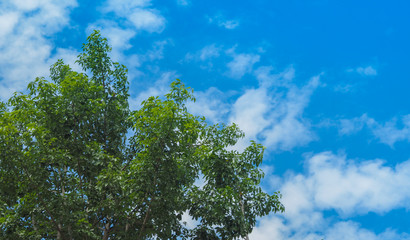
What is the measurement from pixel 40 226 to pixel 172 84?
6795 millimetres

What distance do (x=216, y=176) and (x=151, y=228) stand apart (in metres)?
3.09

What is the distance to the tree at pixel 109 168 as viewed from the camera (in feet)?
38.0

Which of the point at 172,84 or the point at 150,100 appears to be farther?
the point at 172,84

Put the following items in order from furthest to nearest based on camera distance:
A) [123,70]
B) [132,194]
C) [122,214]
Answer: [123,70]
[122,214]
[132,194]

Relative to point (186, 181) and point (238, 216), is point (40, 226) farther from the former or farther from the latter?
point (238, 216)

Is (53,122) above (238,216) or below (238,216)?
above

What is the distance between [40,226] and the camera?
13.1 meters

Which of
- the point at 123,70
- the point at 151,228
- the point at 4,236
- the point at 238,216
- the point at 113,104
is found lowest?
the point at 4,236

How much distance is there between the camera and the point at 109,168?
1225 centimetres

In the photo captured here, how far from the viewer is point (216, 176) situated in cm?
1471

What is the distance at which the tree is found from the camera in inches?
456

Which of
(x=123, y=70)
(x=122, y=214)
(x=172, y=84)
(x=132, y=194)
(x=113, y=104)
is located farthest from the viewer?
(x=123, y=70)

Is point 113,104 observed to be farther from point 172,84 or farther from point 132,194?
point 132,194

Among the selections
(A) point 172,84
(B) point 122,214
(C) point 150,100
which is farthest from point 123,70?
(B) point 122,214
